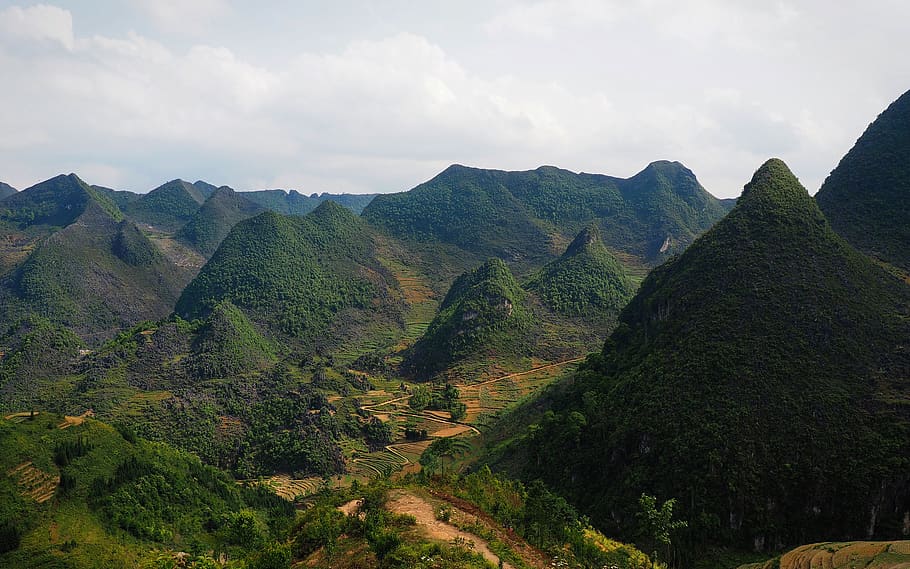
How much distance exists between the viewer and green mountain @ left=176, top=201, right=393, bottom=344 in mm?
120250

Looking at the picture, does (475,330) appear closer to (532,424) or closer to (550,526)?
(532,424)

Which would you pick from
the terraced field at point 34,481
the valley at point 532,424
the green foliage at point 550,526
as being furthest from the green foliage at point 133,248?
the green foliage at point 550,526

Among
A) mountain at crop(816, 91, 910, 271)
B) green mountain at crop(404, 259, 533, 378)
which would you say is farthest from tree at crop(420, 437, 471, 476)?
mountain at crop(816, 91, 910, 271)

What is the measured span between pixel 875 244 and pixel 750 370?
33.3 metres

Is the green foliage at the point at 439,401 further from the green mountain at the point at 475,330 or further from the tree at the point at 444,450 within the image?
the green mountain at the point at 475,330

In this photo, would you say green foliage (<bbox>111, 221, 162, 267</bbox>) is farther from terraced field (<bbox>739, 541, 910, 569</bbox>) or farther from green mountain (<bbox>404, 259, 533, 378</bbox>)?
terraced field (<bbox>739, 541, 910, 569</bbox>)

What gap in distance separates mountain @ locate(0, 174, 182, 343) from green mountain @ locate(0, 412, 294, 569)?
270ft

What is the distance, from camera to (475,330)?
315ft

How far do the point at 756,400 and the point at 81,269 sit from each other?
148 meters

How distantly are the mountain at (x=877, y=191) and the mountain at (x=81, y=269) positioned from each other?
135m

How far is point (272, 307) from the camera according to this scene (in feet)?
397

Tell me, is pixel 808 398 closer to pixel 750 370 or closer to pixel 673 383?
pixel 750 370

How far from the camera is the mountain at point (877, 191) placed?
202ft

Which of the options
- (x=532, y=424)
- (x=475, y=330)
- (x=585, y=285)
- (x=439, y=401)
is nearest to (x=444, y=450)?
(x=532, y=424)
